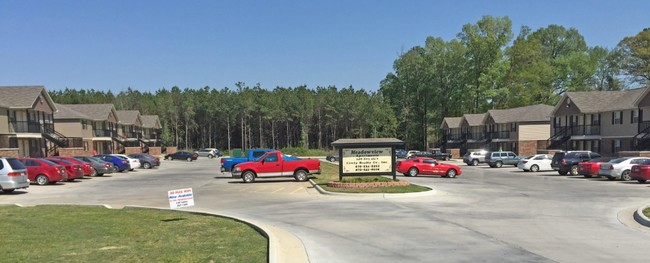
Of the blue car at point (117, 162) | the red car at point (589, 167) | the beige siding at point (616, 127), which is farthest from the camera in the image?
the beige siding at point (616, 127)

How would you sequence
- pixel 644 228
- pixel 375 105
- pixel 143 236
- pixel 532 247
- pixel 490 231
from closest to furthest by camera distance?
pixel 532 247, pixel 143 236, pixel 490 231, pixel 644 228, pixel 375 105

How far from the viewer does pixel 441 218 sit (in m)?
14.2

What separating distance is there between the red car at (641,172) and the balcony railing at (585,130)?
86.4ft

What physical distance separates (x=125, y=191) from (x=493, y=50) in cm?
6942

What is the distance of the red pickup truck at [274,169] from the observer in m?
28.7

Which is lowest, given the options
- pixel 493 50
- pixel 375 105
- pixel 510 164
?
pixel 510 164

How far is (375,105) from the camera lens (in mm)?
105375

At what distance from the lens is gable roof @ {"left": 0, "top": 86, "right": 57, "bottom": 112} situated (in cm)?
4972

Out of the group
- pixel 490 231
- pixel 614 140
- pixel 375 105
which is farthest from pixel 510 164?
pixel 375 105

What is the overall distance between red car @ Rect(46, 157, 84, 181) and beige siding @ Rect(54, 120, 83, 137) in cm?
3745

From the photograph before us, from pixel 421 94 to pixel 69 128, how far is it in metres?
61.8

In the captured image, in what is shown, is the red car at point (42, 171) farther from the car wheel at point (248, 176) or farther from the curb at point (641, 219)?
the curb at point (641, 219)

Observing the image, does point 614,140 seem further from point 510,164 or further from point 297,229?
point 297,229

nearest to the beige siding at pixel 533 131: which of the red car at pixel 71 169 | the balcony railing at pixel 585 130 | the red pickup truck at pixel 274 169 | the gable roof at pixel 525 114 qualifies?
the gable roof at pixel 525 114
